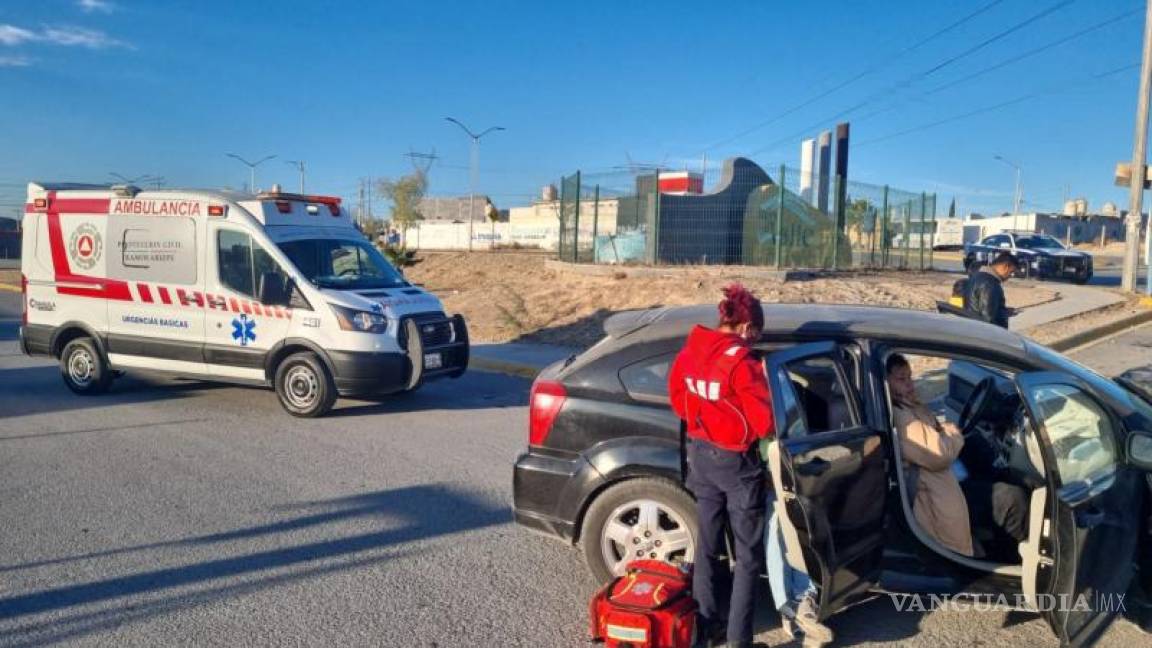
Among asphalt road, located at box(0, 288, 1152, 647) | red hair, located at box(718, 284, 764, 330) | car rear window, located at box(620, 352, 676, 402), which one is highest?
red hair, located at box(718, 284, 764, 330)

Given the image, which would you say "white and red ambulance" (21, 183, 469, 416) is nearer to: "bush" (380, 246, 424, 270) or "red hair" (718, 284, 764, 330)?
"red hair" (718, 284, 764, 330)

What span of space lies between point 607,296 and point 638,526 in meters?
12.7

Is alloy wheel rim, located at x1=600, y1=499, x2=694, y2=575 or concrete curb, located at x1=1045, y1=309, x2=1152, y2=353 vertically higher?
concrete curb, located at x1=1045, y1=309, x2=1152, y2=353

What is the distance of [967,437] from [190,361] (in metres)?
7.67

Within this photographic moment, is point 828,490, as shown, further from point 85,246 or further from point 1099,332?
point 1099,332

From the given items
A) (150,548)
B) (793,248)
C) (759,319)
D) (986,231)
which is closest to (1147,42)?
(793,248)

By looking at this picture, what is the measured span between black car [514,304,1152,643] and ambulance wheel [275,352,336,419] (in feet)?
14.8

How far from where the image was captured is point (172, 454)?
726 centimetres

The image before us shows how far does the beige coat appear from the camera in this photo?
3939 mm

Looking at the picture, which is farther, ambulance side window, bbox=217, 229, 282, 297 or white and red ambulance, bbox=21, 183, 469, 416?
ambulance side window, bbox=217, 229, 282, 297

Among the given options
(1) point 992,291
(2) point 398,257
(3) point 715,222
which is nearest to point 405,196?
(2) point 398,257

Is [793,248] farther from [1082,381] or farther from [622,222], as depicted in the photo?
[1082,381]

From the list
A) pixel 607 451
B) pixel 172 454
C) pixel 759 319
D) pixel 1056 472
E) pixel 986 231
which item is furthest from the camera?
pixel 986 231

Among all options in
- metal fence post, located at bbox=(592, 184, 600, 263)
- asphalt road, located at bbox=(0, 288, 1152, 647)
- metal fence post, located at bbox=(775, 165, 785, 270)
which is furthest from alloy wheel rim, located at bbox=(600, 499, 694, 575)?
metal fence post, located at bbox=(592, 184, 600, 263)
